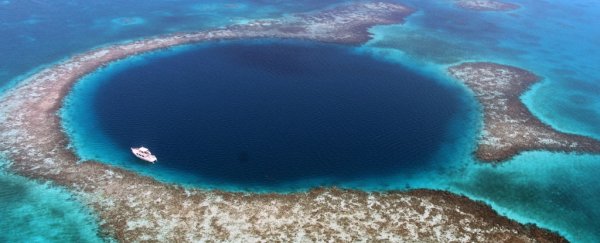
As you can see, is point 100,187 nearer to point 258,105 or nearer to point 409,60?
point 258,105

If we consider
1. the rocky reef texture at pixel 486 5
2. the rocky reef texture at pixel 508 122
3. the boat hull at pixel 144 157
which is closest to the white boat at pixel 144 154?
the boat hull at pixel 144 157

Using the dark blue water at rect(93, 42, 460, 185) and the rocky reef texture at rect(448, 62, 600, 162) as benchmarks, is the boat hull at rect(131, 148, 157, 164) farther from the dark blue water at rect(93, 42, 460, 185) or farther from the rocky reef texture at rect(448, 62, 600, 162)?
the rocky reef texture at rect(448, 62, 600, 162)

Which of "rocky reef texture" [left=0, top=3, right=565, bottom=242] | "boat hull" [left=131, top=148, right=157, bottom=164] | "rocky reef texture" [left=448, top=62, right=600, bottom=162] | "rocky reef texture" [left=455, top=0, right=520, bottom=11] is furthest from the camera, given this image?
"rocky reef texture" [left=455, top=0, right=520, bottom=11]

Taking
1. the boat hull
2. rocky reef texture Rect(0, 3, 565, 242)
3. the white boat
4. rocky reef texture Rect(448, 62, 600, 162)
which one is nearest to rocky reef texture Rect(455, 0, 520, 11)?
rocky reef texture Rect(448, 62, 600, 162)

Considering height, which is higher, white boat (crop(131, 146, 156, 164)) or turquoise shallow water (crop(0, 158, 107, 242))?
white boat (crop(131, 146, 156, 164))

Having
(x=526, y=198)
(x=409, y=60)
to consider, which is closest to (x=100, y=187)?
(x=526, y=198)

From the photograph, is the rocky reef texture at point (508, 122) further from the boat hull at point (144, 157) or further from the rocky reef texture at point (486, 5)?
the rocky reef texture at point (486, 5)

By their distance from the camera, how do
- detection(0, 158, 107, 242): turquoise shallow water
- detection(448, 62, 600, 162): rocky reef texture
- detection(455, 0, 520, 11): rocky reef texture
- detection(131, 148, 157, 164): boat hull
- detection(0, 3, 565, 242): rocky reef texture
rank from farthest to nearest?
detection(455, 0, 520, 11): rocky reef texture
detection(448, 62, 600, 162): rocky reef texture
detection(131, 148, 157, 164): boat hull
detection(0, 3, 565, 242): rocky reef texture
detection(0, 158, 107, 242): turquoise shallow water
